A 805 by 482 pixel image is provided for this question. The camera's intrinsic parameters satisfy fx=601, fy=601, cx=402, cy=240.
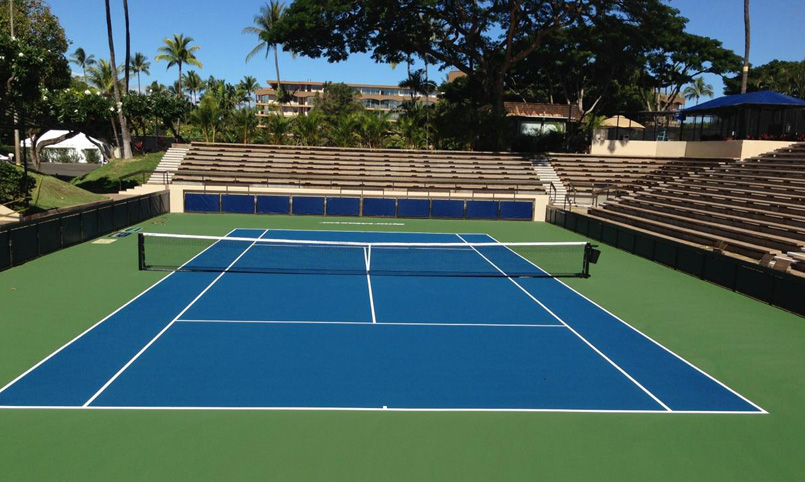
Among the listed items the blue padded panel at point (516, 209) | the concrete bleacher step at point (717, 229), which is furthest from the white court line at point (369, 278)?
the blue padded panel at point (516, 209)

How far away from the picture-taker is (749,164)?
130 ft

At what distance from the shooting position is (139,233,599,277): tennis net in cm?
2244

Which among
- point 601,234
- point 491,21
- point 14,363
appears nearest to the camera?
point 14,363

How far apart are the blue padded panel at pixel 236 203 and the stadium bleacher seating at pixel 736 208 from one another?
2298 centimetres

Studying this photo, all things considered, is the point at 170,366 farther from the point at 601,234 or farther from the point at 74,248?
the point at 601,234

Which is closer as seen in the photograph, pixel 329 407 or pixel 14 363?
pixel 329 407

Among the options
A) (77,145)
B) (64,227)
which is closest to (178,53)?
(77,145)

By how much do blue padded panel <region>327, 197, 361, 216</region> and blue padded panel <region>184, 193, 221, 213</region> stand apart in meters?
7.58

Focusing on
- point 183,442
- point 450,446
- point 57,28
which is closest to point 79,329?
point 183,442

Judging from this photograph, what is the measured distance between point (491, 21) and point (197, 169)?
91.0 feet

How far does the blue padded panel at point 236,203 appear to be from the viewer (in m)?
40.9

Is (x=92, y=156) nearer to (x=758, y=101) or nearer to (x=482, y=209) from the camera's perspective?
(x=482, y=209)

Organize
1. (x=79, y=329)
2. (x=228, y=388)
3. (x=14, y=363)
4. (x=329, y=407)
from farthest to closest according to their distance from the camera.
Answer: (x=79, y=329) < (x=14, y=363) < (x=228, y=388) < (x=329, y=407)

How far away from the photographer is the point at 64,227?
2520cm
